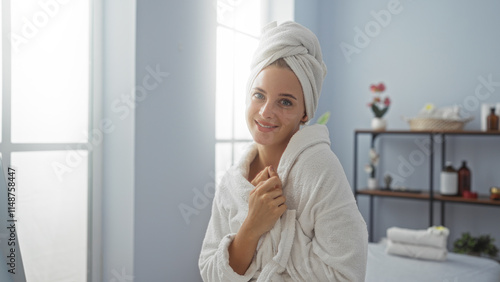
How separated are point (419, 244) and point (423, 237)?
4 centimetres

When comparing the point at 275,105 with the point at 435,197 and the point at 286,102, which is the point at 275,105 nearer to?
the point at 286,102

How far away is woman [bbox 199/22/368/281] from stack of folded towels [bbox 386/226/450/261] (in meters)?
1.36

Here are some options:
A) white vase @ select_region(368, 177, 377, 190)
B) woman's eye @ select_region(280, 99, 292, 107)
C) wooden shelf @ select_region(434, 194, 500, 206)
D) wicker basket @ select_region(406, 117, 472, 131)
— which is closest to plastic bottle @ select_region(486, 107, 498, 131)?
wicker basket @ select_region(406, 117, 472, 131)

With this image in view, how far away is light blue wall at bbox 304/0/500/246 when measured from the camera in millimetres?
2785

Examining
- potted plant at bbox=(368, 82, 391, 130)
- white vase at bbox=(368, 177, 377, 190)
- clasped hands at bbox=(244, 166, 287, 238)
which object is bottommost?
white vase at bbox=(368, 177, 377, 190)

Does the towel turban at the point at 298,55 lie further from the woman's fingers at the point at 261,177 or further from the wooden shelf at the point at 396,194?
the wooden shelf at the point at 396,194

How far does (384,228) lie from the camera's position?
3.15 meters

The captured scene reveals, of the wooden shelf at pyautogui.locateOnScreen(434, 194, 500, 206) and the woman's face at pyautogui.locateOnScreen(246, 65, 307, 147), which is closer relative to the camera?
the woman's face at pyautogui.locateOnScreen(246, 65, 307, 147)

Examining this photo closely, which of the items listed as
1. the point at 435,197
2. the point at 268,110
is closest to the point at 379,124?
the point at 435,197

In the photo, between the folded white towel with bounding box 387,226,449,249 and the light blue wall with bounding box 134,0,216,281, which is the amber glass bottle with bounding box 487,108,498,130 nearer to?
the folded white towel with bounding box 387,226,449,249

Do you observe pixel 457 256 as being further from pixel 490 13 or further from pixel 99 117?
pixel 99 117

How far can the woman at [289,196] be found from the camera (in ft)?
2.51

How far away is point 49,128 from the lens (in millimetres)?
1499

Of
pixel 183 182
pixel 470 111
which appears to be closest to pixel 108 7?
pixel 183 182
